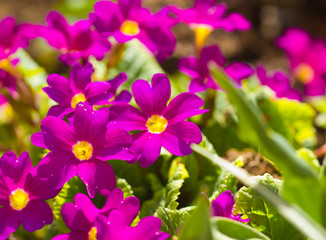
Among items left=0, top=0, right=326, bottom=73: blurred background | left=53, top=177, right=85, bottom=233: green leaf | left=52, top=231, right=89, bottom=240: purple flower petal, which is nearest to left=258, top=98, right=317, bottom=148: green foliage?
left=53, top=177, right=85, bottom=233: green leaf

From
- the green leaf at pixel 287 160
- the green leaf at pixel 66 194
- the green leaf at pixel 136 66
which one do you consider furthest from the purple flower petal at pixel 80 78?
the green leaf at pixel 136 66

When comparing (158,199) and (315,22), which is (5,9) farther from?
(158,199)

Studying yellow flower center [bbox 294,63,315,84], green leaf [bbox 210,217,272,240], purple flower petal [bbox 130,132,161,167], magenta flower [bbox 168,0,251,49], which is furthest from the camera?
yellow flower center [bbox 294,63,315,84]

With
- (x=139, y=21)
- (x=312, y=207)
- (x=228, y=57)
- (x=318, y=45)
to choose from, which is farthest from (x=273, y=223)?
(x=228, y=57)

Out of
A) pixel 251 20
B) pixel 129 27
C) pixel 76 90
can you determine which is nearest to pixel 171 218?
pixel 76 90

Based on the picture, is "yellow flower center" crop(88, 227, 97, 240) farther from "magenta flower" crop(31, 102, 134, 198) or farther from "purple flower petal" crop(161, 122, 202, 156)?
"purple flower petal" crop(161, 122, 202, 156)

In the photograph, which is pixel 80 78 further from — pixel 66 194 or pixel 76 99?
pixel 66 194
